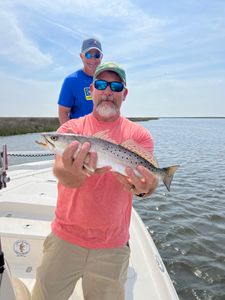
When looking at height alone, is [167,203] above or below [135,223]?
below

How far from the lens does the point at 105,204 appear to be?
9.37ft

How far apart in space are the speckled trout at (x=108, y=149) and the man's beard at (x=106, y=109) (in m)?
0.32

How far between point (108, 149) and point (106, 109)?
0.49m

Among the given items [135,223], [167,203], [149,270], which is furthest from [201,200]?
[149,270]

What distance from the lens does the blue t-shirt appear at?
4.82 m

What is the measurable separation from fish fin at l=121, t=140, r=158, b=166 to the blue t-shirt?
2091mm

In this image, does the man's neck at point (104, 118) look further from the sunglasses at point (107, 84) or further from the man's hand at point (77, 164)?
the man's hand at point (77, 164)

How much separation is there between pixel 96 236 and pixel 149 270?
54.7 inches

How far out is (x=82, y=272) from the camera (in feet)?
9.52

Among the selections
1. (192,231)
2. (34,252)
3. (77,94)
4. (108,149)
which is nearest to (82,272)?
(108,149)

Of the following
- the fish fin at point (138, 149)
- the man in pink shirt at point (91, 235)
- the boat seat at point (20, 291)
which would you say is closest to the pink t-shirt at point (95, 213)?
the man in pink shirt at point (91, 235)

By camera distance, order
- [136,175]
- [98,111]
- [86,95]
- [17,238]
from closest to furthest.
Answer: [136,175] → [98,111] → [17,238] → [86,95]

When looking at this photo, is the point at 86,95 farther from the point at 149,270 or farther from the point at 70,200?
the point at 149,270

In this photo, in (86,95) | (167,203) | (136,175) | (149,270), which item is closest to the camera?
(136,175)
